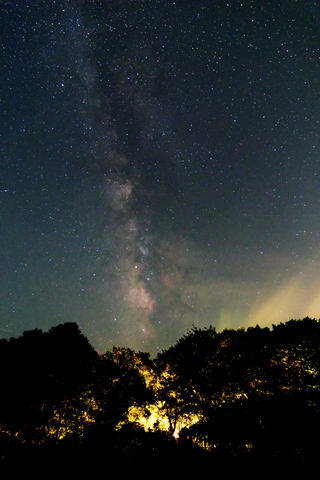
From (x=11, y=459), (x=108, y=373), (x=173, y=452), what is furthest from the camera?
(x=108, y=373)

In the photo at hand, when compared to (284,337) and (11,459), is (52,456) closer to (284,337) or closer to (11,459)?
(11,459)

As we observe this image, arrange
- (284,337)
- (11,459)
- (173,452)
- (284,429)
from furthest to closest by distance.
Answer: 1. (284,337)
2. (284,429)
3. (173,452)
4. (11,459)

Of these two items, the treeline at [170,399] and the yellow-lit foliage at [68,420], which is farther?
the yellow-lit foliage at [68,420]

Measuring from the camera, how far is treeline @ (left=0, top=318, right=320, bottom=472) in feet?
56.7

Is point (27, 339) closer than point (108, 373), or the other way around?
point (27, 339)

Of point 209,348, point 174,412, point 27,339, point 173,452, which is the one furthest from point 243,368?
point 27,339

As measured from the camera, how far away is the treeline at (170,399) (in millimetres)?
17297

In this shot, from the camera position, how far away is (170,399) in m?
30.4

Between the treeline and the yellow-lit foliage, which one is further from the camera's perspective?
the yellow-lit foliage

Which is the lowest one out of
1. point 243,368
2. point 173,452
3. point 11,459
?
point 173,452

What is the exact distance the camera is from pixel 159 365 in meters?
37.0

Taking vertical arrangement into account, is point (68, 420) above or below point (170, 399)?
below

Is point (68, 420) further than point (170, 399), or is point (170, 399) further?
point (170, 399)

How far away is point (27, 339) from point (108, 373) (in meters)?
10.9
